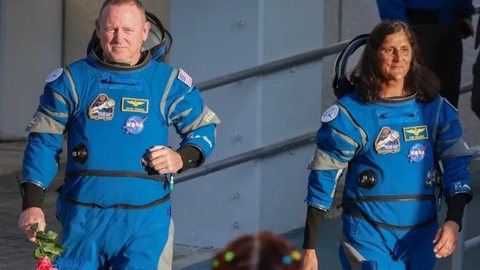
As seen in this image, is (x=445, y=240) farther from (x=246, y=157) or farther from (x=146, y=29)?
(x=246, y=157)

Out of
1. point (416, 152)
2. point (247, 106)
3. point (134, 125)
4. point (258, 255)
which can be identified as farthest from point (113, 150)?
point (247, 106)

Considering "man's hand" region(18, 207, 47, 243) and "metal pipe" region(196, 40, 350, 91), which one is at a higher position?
"metal pipe" region(196, 40, 350, 91)

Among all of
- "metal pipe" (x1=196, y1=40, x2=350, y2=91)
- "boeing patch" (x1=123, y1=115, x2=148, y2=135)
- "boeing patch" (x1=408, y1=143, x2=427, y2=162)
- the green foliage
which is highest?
"boeing patch" (x1=123, y1=115, x2=148, y2=135)

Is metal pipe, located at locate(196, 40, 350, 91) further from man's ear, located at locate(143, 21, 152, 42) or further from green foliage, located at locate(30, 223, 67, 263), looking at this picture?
green foliage, located at locate(30, 223, 67, 263)

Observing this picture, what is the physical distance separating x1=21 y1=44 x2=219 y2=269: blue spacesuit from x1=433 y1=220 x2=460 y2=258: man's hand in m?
1.03

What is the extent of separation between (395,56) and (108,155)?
1286 mm

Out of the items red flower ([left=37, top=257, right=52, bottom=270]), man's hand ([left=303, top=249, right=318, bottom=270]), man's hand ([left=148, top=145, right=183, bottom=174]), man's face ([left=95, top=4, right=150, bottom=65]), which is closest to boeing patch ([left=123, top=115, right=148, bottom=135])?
man's hand ([left=148, top=145, right=183, bottom=174])

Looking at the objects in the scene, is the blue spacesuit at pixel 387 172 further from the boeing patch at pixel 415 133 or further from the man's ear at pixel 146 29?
the man's ear at pixel 146 29

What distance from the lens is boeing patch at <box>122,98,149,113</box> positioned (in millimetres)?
4562

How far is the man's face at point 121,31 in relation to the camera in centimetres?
459

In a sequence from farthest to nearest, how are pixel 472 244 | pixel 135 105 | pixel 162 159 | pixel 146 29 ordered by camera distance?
1. pixel 472 244
2. pixel 146 29
3. pixel 135 105
4. pixel 162 159

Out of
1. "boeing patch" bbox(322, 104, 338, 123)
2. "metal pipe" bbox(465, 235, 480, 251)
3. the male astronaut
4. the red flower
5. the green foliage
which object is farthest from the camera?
"metal pipe" bbox(465, 235, 480, 251)

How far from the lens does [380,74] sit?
4.90 meters

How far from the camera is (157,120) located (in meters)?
4.64
